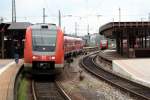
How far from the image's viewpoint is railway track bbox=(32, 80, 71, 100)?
1765 centimetres

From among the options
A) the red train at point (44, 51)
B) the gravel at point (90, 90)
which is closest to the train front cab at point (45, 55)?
the red train at point (44, 51)

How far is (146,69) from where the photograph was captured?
99.0ft

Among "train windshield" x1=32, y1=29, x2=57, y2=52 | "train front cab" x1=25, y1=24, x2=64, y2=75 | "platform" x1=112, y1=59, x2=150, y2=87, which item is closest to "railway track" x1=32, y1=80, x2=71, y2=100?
"train front cab" x1=25, y1=24, x2=64, y2=75

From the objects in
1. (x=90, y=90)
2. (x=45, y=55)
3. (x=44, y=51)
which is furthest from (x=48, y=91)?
(x=44, y=51)

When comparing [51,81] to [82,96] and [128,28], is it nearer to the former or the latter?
[82,96]

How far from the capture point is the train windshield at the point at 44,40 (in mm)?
23578

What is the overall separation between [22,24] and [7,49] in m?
5.23

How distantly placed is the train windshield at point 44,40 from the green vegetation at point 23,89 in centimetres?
189

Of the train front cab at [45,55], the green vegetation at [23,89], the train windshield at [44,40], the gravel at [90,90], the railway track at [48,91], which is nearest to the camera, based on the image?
the railway track at [48,91]

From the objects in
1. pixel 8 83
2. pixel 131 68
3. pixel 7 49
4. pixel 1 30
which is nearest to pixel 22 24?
pixel 1 30

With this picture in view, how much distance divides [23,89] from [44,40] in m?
4.36

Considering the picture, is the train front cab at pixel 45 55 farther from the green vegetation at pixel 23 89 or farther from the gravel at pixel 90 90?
the gravel at pixel 90 90

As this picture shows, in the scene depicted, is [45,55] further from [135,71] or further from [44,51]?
[135,71]

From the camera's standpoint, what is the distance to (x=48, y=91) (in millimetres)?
19922
